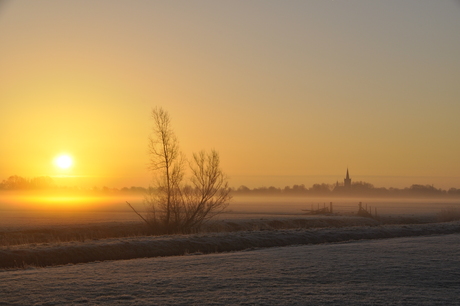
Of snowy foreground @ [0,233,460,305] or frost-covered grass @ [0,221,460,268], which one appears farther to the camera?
frost-covered grass @ [0,221,460,268]

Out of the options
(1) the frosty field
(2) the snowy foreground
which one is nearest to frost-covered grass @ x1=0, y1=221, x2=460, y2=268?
(1) the frosty field

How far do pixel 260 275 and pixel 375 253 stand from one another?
9.92 m

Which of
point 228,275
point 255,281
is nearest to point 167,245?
point 228,275

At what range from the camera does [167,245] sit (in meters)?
31.7

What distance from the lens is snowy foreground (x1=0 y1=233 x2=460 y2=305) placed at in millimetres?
14875

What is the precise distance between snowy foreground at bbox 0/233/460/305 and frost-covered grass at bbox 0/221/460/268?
549 cm

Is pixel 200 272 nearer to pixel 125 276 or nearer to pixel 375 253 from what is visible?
pixel 125 276

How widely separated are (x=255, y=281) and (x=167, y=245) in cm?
1493

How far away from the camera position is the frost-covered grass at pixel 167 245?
1066 inches

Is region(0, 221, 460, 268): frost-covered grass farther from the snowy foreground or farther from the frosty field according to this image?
the snowy foreground

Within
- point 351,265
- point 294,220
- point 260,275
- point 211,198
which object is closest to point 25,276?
point 260,275

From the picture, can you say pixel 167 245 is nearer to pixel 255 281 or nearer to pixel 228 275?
pixel 228 275

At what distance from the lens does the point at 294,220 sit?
6506 centimetres

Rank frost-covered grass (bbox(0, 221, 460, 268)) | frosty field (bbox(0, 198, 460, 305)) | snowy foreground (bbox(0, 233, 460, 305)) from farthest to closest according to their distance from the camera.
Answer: frost-covered grass (bbox(0, 221, 460, 268)) < frosty field (bbox(0, 198, 460, 305)) < snowy foreground (bbox(0, 233, 460, 305))
